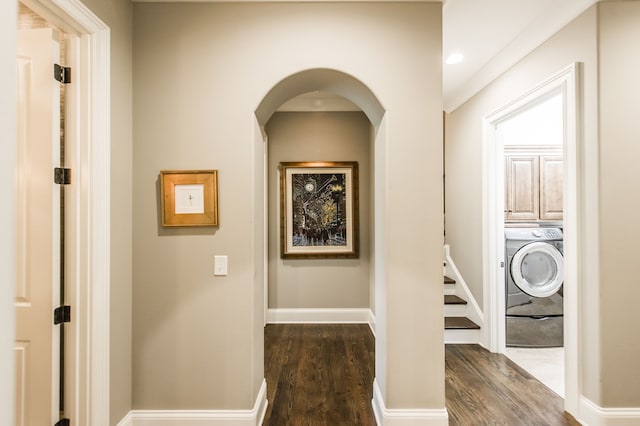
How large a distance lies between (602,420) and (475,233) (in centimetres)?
183

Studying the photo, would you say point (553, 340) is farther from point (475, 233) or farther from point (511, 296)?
point (475, 233)

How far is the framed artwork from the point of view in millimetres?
4145

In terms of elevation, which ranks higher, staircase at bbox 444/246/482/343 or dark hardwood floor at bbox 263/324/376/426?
staircase at bbox 444/246/482/343

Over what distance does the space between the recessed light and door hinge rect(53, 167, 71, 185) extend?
2.97m

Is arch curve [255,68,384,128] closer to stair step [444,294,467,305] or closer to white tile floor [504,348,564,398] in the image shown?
stair step [444,294,467,305]

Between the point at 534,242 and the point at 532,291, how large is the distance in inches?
20.0

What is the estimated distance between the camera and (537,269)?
3.52m

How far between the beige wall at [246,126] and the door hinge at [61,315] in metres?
0.41

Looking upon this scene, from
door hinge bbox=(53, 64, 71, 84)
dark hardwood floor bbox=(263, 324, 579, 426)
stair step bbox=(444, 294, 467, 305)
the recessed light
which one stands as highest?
the recessed light

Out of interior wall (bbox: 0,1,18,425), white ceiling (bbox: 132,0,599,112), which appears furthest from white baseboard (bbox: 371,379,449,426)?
white ceiling (bbox: 132,0,599,112)

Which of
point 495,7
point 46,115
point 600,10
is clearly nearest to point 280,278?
point 46,115

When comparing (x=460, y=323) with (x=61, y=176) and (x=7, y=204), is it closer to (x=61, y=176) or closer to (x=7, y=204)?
(x=61, y=176)

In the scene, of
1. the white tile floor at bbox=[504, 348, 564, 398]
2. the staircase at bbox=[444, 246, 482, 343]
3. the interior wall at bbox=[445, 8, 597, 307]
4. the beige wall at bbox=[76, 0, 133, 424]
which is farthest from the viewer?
the staircase at bbox=[444, 246, 482, 343]

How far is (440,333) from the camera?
2.05 metres
